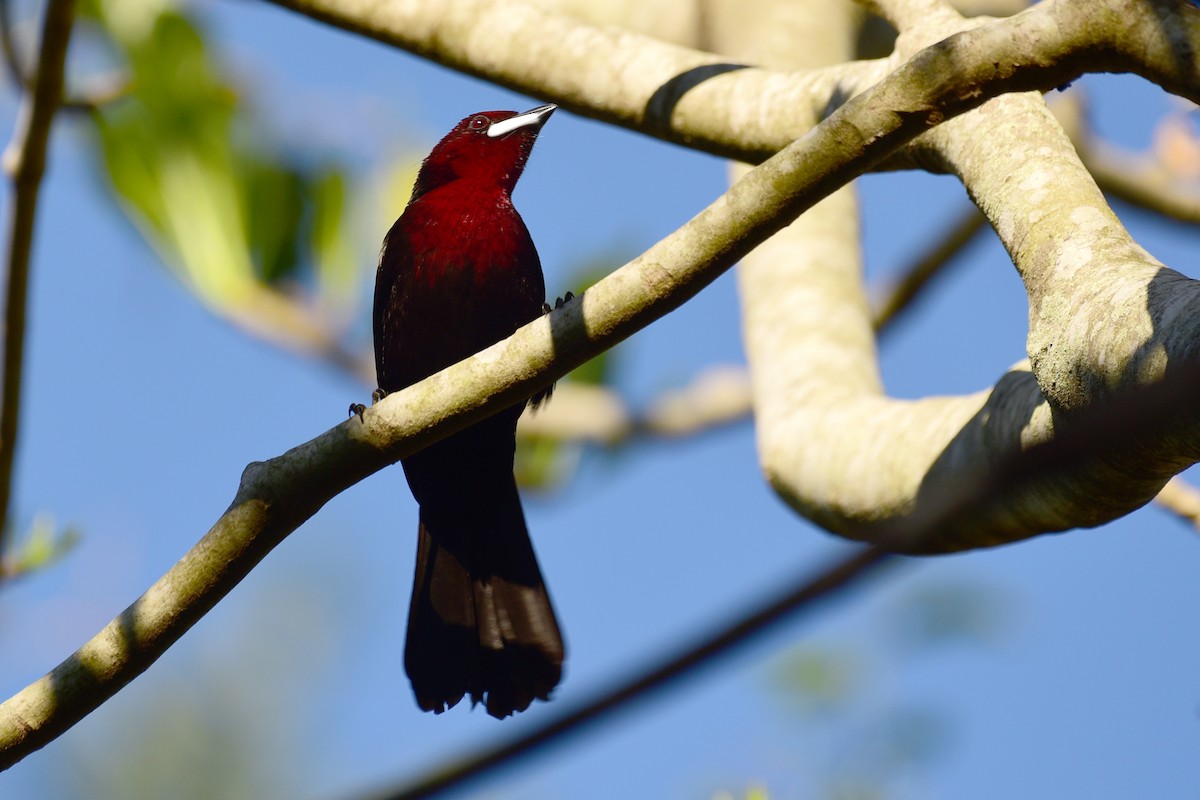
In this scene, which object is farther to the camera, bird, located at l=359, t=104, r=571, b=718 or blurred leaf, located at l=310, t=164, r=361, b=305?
blurred leaf, located at l=310, t=164, r=361, b=305

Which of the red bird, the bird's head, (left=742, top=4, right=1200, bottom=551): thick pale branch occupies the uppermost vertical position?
the bird's head

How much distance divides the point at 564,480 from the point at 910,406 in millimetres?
2860

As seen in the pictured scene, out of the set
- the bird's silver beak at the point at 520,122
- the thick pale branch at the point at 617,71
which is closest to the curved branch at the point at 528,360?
the thick pale branch at the point at 617,71

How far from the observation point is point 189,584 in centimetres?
197

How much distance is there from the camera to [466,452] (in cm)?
370

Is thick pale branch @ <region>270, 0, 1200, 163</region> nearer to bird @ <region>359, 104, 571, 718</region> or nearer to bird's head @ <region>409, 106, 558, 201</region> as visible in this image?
bird @ <region>359, 104, 571, 718</region>

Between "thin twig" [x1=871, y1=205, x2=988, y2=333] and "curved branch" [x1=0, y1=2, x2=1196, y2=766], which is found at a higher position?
"thin twig" [x1=871, y1=205, x2=988, y2=333]

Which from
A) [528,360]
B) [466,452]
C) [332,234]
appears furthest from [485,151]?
[528,360]

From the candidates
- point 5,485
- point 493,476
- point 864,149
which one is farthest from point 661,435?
point 864,149

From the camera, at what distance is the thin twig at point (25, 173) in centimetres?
280

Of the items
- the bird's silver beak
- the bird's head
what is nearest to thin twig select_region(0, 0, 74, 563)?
the bird's head

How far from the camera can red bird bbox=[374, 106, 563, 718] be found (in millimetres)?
3361

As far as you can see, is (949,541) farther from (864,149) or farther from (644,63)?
(644,63)

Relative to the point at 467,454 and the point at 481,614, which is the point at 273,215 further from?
the point at 481,614
